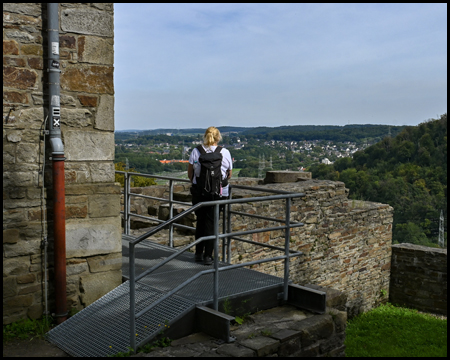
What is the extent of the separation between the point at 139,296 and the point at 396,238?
21.5 m

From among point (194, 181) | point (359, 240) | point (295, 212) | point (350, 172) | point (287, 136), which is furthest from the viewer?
point (287, 136)

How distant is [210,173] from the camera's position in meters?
5.26

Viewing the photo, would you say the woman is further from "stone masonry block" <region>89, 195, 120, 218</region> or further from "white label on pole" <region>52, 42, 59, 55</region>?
"white label on pole" <region>52, 42, 59, 55</region>

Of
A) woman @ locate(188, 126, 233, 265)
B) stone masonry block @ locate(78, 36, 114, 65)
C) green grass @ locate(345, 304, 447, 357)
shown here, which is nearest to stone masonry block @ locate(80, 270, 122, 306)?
woman @ locate(188, 126, 233, 265)

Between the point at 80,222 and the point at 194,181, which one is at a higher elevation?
the point at 194,181

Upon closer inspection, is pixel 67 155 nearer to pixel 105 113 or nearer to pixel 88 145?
pixel 88 145

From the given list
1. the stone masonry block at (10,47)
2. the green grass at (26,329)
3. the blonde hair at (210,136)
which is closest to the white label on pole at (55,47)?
the stone masonry block at (10,47)

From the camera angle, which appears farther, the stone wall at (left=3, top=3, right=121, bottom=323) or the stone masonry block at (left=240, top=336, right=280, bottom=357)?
the stone wall at (left=3, top=3, right=121, bottom=323)

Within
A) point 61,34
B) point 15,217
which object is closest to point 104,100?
point 61,34

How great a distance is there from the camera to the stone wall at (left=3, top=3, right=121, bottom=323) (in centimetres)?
424

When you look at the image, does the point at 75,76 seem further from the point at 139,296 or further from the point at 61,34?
the point at 139,296

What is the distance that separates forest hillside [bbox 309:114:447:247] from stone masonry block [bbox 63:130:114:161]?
69.1ft

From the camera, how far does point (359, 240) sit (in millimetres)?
11602

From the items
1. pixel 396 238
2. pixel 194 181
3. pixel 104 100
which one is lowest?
pixel 396 238
